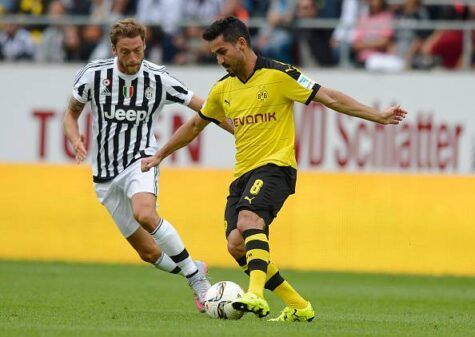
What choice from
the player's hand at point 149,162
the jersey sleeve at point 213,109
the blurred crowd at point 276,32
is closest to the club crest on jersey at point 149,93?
the player's hand at point 149,162

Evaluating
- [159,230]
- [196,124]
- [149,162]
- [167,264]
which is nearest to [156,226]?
[159,230]

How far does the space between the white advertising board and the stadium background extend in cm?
2

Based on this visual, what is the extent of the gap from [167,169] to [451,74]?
18.6 ft

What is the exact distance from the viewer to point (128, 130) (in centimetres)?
1060

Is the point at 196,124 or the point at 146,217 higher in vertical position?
the point at 196,124

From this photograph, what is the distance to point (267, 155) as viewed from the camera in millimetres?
9227

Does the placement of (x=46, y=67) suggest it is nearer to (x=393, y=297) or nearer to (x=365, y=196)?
(x=365, y=196)

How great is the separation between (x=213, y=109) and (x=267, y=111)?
538 millimetres

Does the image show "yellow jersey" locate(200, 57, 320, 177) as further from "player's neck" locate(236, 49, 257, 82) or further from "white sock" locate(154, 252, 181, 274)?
"white sock" locate(154, 252, 181, 274)

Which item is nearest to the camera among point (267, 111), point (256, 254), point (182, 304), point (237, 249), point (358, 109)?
point (256, 254)

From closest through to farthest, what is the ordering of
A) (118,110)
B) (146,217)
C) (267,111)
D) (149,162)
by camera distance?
(267,111)
(149,162)
(146,217)
(118,110)

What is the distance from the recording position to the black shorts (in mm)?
9031

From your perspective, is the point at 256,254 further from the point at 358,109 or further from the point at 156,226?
the point at 156,226

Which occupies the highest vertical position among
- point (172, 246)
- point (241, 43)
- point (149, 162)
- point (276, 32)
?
point (276, 32)
